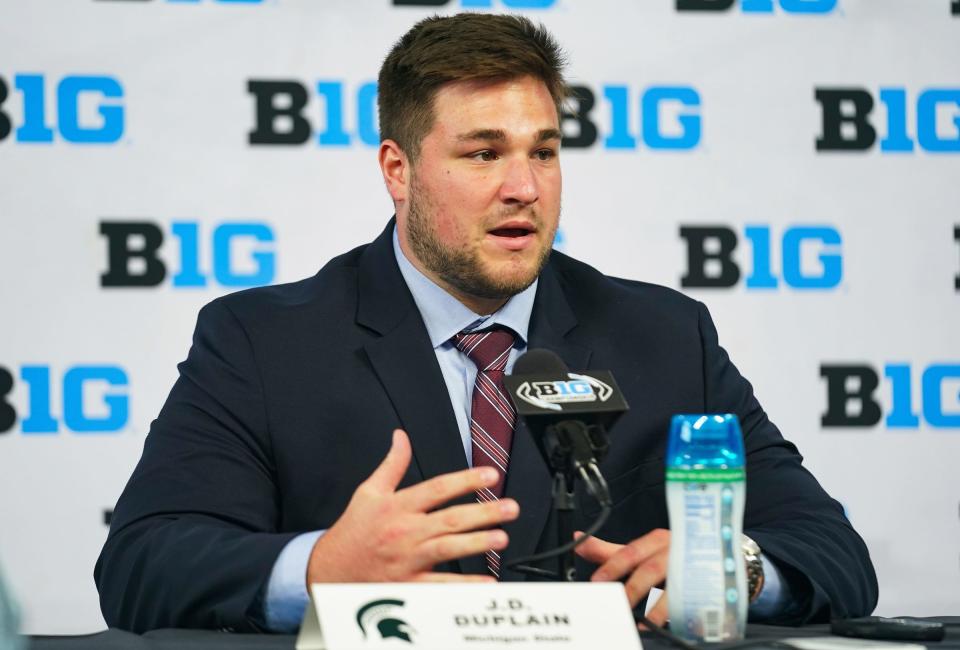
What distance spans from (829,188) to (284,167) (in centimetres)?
153

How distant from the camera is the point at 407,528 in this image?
5.20 ft

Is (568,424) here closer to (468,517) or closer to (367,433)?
(468,517)

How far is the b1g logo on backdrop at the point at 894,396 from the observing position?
138 inches

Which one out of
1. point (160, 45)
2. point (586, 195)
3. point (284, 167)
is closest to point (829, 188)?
point (586, 195)

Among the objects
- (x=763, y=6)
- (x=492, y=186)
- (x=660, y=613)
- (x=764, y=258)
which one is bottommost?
(x=660, y=613)

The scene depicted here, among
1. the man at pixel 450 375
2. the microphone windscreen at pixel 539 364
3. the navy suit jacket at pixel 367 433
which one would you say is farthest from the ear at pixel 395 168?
the microphone windscreen at pixel 539 364

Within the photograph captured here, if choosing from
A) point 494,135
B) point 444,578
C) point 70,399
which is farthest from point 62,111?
point 444,578

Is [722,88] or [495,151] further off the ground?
[722,88]

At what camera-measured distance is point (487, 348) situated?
2.31 m

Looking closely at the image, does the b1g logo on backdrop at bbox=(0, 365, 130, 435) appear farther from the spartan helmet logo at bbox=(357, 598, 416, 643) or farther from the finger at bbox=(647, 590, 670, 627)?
the spartan helmet logo at bbox=(357, 598, 416, 643)

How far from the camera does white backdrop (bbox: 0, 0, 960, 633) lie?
322cm

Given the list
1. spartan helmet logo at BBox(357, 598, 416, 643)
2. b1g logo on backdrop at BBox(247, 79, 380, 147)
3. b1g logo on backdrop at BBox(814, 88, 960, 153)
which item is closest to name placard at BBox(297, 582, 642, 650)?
spartan helmet logo at BBox(357, 598, 416, 643)

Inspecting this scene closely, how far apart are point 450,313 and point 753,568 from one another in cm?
82

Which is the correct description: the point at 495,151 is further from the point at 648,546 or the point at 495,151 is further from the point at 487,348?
the point at 648,546
